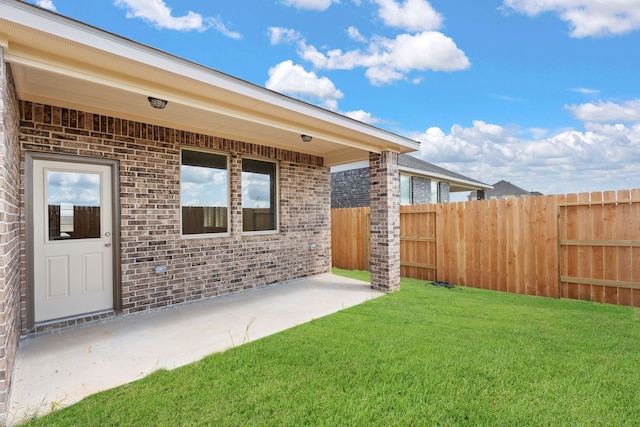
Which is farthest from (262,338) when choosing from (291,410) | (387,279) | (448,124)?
(448,124)

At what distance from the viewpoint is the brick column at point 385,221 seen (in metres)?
5.92

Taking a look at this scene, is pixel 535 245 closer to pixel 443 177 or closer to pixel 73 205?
pixel 73 205

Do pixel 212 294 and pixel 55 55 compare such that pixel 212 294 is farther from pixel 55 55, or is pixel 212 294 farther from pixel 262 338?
pixel 55 55

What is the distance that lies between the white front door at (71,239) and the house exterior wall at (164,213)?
21 centimetres

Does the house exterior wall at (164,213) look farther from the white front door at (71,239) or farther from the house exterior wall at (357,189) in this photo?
the house exterior wall at (357,189)

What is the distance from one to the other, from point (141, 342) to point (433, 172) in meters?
13.0

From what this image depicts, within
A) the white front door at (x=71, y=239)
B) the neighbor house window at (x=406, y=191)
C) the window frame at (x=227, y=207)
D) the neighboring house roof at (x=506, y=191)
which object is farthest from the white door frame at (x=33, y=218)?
the neighboring house roof at (x=506, y=191)

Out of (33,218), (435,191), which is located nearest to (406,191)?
(435,191)

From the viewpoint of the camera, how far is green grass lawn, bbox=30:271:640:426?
2.16 m

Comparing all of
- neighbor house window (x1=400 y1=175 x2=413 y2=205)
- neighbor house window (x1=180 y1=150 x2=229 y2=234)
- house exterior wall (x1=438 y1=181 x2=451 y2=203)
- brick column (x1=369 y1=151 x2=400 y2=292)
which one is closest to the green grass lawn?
brick column (x1=369 y1=151 x2=400 y2=292)

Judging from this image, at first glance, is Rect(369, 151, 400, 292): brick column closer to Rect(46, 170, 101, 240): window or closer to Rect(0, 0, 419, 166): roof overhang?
Rect(0, 0, 419, 166): roof overhang

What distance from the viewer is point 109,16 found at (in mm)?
5824

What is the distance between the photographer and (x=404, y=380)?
2.62 meters

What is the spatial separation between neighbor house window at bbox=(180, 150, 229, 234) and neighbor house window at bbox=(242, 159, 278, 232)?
44 centimetres
